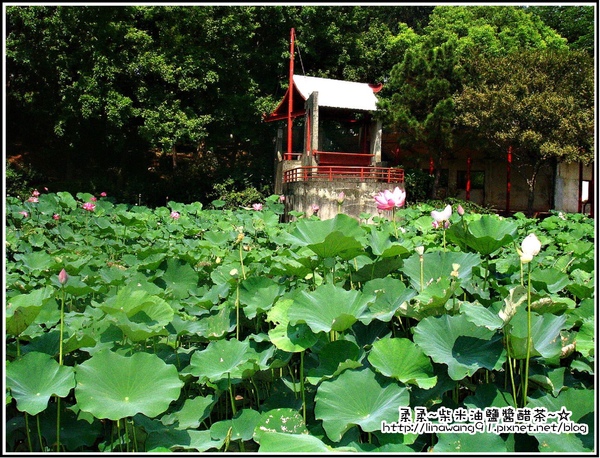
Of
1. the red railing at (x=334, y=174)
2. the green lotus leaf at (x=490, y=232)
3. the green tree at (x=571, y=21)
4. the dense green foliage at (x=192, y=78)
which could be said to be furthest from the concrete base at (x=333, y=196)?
the green tree at (x=571, y=21)

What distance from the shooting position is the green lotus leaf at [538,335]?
1.53 meters

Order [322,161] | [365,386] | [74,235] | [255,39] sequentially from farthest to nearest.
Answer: [255,39], [322,161], [74,235], [365,386]

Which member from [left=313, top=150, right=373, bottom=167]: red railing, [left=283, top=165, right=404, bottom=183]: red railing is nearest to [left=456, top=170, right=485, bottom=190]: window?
[left=313, top=150, right=373, bottom=167]: red railing

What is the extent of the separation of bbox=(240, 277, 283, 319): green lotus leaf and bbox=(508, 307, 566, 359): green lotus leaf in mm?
796

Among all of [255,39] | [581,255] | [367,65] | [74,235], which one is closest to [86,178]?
[255,39]

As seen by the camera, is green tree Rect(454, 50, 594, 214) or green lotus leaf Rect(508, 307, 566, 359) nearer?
green lotus leaf Rect(508, 307, 566, 359)

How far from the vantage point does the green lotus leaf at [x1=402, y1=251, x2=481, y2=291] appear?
2.00m

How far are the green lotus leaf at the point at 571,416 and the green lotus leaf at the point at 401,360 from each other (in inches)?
11.8

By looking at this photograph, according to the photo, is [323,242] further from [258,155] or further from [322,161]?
[258,155]

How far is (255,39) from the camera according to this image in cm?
1723

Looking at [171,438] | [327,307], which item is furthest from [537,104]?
[171,438]

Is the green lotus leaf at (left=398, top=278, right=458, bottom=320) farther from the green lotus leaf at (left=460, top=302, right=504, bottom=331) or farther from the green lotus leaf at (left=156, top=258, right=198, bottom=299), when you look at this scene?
the green lotus leaf at (left=156, top=258, right=198, bottom=299)

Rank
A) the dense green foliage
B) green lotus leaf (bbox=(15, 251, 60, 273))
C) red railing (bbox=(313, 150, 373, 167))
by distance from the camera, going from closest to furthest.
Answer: green lotus leaf (bbox=(15, 251, 60, 273))
the dense green foliage
red railing (bbox=(313, 150, 373, 167))

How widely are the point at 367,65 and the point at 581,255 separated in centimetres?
1565
